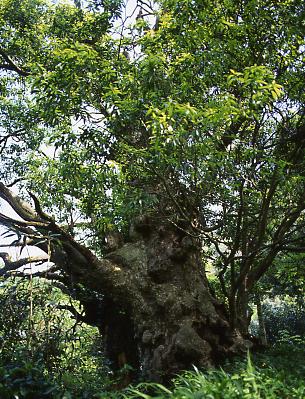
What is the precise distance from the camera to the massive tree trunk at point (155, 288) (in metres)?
6.02

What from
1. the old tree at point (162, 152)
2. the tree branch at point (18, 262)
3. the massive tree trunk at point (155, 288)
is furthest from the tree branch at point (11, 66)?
the tree branch at point (18, 262)

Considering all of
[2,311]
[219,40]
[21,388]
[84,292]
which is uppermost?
[219,40]

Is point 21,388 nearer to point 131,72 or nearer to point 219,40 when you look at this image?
point 131,72

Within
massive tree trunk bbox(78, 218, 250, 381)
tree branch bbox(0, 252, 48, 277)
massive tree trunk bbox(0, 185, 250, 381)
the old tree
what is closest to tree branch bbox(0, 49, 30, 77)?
the old tree

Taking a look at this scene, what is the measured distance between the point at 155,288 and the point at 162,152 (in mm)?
3049

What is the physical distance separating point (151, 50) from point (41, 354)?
3703 millimetres

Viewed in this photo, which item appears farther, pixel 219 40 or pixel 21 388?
pixel 219 40

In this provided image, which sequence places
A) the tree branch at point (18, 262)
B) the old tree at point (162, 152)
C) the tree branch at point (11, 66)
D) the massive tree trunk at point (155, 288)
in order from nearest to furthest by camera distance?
the old tree at point (162, 152)
the massive tree trunk at point (155, 288)
the tree branch at point (18, 262)
the tree branch at point (11, 66)

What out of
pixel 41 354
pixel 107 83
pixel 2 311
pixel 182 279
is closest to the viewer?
pixel 41 354

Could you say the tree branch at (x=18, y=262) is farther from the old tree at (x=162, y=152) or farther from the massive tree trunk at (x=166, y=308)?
the massive tree trunk at (x=166, y=308)

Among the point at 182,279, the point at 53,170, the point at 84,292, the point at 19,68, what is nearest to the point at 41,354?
the point at 182,279

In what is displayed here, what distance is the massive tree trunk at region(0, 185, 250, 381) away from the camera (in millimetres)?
6020

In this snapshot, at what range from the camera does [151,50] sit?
5.23 meters

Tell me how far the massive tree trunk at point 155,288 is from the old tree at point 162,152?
2 centimetres
